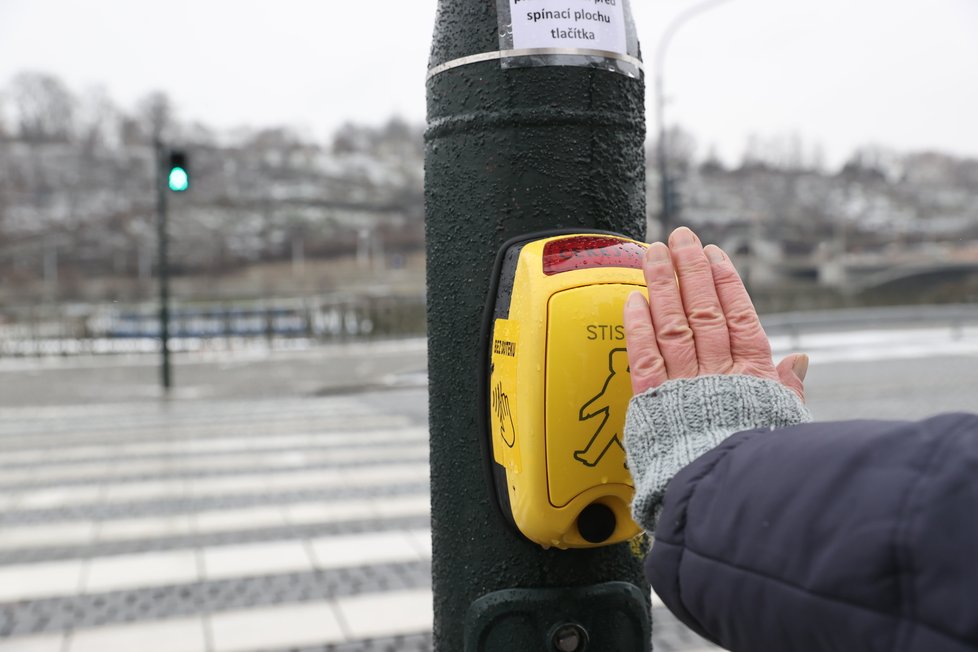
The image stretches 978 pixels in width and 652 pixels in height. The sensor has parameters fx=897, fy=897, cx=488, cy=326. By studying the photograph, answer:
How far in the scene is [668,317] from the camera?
1.06 m

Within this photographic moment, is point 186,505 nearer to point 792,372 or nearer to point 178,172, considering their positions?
point 792,372

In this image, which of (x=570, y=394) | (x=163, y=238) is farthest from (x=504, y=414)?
(x=163, y=238)

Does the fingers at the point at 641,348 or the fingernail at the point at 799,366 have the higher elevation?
the fingers at the point at 641,348

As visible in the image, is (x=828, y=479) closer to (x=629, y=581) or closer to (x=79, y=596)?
(x=629, y=581)

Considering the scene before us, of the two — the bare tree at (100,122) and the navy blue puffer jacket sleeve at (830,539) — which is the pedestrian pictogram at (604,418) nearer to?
the navy blue puffer jacket sleeve at (830,539)

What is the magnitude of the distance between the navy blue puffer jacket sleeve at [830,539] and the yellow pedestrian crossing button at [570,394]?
0.19m

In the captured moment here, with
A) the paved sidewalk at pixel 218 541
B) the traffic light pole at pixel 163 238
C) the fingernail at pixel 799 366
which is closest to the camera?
the fingernail at pixel 799 366

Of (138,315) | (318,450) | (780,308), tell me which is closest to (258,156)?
(780,308)

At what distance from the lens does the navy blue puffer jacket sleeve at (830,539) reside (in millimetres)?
694

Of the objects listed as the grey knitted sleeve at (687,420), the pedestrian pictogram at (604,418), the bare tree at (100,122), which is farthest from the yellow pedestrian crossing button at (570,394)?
the bare tree at (100,122)

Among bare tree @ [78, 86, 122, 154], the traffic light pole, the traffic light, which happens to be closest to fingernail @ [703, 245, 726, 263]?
the traffic light

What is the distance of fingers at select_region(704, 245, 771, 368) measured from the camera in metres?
1.06

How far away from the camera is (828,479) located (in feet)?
2.60

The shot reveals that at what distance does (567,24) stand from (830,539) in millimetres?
830
